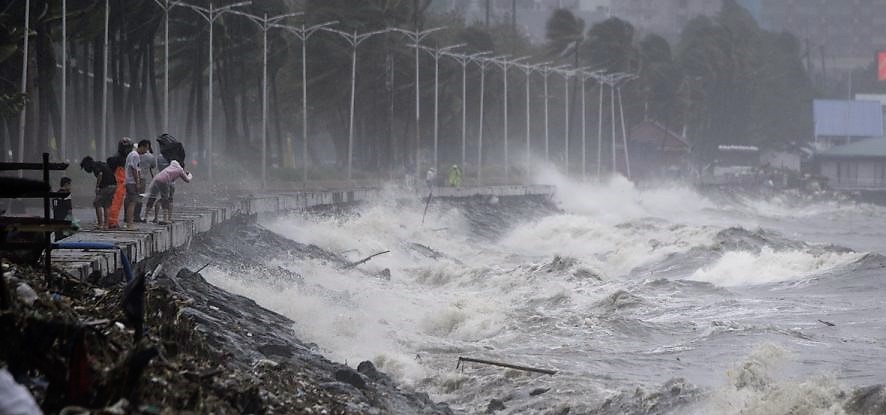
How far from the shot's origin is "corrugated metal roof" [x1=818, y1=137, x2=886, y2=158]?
12788cm

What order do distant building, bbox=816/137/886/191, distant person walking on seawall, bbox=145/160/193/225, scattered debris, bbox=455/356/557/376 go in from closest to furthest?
1. scattered debris, bbox=455/356/557/376
2. distant person walking on seawall, bbox=145/160/193/225
3. distant building, bbox=816/137/886/191

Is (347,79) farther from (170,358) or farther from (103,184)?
(170,358)

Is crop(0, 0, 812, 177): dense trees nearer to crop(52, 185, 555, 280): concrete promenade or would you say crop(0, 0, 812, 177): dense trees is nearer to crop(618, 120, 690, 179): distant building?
crop(618, 120, 690, 179): distant building

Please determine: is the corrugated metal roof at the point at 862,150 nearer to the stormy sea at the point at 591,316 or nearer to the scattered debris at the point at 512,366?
the stormy sea at the point at 591,316

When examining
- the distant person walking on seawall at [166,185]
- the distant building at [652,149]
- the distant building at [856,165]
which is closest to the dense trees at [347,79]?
the distant building at [652,149]

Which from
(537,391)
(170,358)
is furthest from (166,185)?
(170,358)

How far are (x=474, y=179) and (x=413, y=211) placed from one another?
1159 inches

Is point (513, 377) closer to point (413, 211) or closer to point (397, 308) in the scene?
point (397, 308)

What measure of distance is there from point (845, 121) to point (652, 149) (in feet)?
86.0

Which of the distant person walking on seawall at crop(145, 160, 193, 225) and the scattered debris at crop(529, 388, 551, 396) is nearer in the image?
the scattered debris at crop(529, 388, 551, 396)

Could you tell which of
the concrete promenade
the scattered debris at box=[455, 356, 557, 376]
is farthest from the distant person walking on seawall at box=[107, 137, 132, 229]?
the scattered debris at box=[455, 356, 557, 376]

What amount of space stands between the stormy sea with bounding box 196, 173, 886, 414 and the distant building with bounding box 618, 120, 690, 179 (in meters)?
78.4

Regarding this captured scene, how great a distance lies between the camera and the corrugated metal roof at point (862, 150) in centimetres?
12788

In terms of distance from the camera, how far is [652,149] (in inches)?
5069
